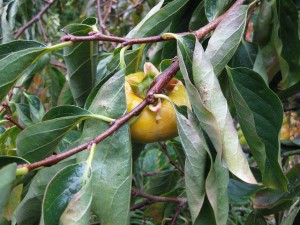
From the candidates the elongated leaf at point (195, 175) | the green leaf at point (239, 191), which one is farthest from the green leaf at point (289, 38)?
the elongated leaf at point (195, 175)

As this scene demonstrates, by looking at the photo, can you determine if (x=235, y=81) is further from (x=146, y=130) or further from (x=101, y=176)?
(x=101, y=176)

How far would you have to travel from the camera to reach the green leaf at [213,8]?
894 mm

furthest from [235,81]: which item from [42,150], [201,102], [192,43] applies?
[42,150]

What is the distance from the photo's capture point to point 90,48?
0.90 m

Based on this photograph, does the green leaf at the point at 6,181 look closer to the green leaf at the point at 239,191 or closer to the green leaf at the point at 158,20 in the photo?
the green leaf at the point at 158,20

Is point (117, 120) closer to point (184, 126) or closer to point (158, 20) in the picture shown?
point (184, 126)

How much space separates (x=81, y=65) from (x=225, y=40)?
12.5 inches

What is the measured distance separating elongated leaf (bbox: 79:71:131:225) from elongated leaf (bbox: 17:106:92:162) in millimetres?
29

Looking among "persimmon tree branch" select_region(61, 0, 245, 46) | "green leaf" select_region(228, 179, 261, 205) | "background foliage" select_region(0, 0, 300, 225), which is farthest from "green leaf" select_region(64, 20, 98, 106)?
"green leaf" select_region(228, 179, 261, 205)

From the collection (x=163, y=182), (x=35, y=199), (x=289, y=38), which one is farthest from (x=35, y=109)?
(x=289, y=38)

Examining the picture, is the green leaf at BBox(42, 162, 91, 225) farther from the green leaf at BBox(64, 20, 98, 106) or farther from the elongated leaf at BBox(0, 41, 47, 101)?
the green leaf at BBox(64, 20, 98, 106)

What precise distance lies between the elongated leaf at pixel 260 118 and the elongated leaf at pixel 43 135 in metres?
0.28

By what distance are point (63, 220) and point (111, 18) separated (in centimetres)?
203

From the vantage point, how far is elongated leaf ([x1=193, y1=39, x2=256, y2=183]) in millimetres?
601
